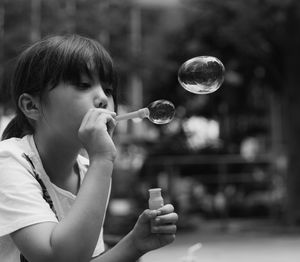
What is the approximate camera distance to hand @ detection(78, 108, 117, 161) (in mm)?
1401

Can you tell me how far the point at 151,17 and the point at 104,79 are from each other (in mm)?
14993

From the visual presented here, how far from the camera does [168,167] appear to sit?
1116 centimetres

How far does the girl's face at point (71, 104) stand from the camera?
58.5 inches

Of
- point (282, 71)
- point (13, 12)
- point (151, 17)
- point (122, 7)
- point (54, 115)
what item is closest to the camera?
point (54, 115)

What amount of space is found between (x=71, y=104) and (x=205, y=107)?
12606 millimetres

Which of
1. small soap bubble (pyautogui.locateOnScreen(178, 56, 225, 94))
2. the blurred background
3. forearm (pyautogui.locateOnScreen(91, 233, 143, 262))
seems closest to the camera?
forearm (pyautogui.locateOnScreen(91, 233, 143, 262))

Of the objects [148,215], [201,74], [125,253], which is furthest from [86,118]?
[201,74]

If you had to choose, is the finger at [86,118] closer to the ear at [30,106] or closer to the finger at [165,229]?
the ear at [30,106]

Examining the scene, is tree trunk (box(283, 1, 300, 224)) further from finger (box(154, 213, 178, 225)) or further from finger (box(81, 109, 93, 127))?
finger (box(81, 109, 93, 127))

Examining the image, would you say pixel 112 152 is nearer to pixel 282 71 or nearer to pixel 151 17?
pixel 282 71

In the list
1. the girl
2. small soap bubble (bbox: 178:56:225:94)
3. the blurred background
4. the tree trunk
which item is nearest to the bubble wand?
the girl

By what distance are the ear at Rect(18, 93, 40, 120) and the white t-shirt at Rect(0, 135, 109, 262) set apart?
7cm

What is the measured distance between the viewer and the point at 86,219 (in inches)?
52.0

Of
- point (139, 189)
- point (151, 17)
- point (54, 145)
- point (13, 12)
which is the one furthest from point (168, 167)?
point (54, 145)
